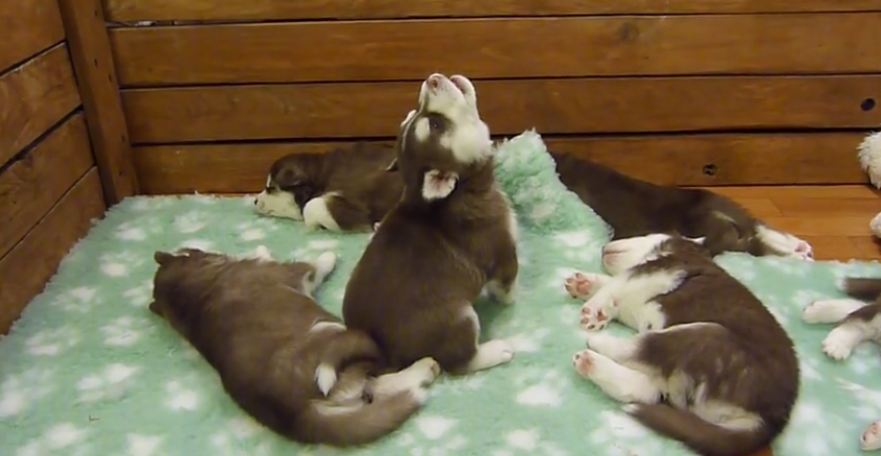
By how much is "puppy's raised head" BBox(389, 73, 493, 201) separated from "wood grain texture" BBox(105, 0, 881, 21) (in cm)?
Answer: 76

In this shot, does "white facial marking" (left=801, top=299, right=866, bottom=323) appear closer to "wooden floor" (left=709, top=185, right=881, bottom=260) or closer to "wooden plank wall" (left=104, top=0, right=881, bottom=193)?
"wooden floor" (left=709, top=185, right=881, bottom=260)

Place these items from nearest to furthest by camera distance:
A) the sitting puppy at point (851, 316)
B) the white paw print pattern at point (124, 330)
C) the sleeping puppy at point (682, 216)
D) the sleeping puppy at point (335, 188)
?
the sitting puppy at point (851, 316) → the white paw print pattern at point (124, 330) → the sleeping puppy at point (682, 216) → the sleeping puppy at point (335, 188)

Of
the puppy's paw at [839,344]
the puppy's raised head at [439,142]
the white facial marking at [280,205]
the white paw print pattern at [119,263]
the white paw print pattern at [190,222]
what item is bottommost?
the puppy's paw at [839,344]

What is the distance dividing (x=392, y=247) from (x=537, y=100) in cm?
108

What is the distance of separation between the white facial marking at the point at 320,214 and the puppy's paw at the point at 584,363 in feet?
2.91

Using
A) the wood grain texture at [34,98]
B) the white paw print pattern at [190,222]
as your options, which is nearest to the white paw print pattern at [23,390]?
the wood grain texture at [34,98]

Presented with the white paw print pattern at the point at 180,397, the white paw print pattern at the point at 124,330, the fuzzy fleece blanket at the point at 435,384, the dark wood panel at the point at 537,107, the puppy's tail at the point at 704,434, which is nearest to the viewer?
the puppy's tail at the point at 704,434

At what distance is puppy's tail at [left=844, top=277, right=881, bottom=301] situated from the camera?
78.0 inches

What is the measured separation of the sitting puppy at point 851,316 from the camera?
1.82m

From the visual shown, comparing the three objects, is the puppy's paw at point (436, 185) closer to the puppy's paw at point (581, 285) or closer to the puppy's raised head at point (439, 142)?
the puppy's raised head at point (439, 142)

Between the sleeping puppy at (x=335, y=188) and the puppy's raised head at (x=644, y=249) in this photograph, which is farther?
the sleeping puppy at (x=335, y=188)

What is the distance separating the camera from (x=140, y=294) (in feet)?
6.93

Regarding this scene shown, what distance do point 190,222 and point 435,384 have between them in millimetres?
1125

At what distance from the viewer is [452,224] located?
5.81 feet
